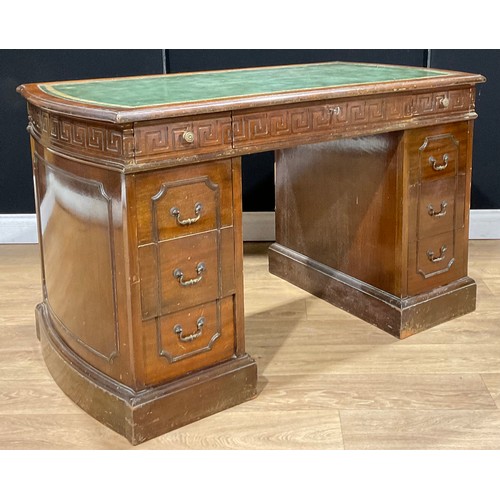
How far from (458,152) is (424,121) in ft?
0.79

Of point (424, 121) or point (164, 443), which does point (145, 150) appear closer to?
point (164, 443)

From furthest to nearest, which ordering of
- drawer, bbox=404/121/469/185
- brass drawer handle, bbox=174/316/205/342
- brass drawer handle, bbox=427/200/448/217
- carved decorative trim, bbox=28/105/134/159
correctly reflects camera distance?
brass drawer handle, bbox=427/200/448/217
drawer, bbox=404/121/469/185
brass drawer handle, bbox=174/316/205/342
carved decorative trim, bbox=28/105/134/159

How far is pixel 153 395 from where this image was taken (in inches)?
92.4

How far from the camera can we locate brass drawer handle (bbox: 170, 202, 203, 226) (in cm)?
227

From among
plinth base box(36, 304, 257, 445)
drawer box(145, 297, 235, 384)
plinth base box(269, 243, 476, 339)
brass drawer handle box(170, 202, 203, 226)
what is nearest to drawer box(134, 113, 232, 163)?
brass drawer handle box(170, 202, 203, 226)

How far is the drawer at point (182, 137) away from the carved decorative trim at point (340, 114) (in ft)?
0.17

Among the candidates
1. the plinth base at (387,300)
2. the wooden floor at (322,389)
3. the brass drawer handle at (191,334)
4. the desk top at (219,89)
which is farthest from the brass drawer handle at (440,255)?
the brass drawer handle at (191,334)

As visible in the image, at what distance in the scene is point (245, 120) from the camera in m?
2.36

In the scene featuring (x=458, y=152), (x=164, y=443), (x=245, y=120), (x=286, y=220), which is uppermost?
(x=245, y=120)

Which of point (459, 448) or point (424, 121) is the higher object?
point (424, 121)

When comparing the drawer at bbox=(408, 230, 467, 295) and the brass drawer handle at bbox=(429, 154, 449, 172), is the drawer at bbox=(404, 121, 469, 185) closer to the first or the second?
the brass drawer handle at bbox=(429, 154, 449, 172)

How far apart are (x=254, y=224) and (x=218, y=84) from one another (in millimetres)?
1535

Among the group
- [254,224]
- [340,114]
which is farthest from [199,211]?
[254,224]
